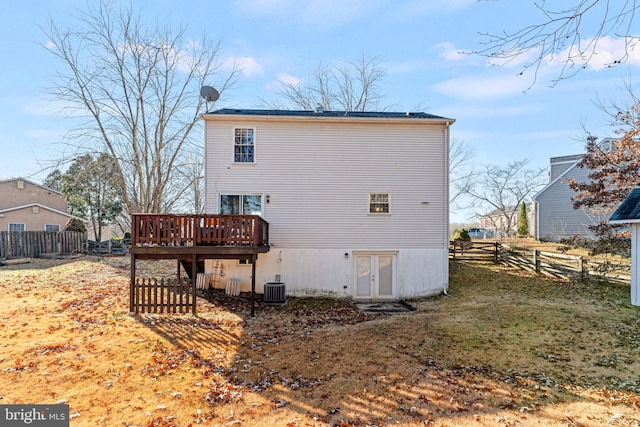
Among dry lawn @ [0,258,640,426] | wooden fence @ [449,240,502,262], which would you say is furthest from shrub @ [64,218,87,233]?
wooden fence @ [449,240,502,262]

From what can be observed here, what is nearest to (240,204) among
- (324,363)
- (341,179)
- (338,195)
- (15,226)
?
(338,195)

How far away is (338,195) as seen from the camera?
44.3 ft

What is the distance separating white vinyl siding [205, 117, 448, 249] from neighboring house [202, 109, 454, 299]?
0.04 meters

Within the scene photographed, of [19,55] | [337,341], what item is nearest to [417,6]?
[337,341]

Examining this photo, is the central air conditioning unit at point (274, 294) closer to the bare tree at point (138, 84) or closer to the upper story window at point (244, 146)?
the upper story window at point (244, 146)

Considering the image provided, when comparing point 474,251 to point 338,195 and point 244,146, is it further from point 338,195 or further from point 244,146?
point 244,146

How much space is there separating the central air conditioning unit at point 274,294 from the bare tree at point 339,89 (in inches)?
676

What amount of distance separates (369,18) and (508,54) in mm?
2026

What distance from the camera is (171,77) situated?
21.4 meters

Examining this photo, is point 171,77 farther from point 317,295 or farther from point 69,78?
point 317,295

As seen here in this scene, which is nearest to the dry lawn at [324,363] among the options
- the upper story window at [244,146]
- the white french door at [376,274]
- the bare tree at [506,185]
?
the white french door at [376,274]

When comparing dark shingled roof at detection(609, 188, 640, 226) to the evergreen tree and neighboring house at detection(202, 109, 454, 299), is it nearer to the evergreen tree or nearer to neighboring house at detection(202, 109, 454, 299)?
neighboring house at detection(202, 109, 454, 299)

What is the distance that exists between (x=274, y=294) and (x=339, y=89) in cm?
1898

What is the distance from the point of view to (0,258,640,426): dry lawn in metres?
4.87
